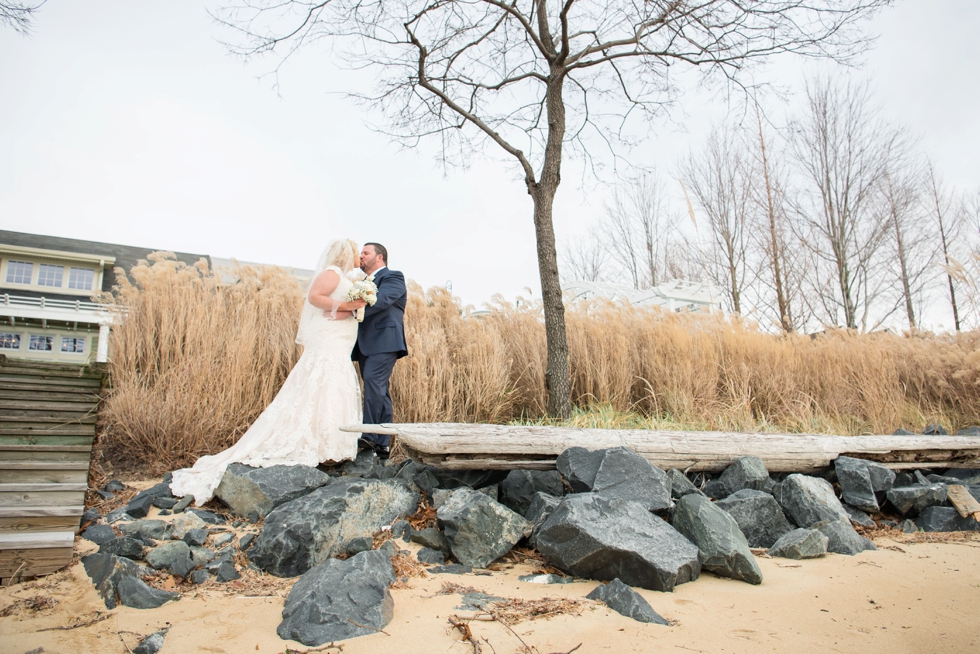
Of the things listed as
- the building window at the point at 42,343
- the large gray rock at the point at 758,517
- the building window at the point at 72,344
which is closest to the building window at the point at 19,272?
the building window at the point at 42,343

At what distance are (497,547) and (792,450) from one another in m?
2.18

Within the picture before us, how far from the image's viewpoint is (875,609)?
190 centimetres

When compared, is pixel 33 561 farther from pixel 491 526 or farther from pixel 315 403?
pixel 491 526

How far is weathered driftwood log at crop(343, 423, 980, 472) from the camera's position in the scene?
110 inches

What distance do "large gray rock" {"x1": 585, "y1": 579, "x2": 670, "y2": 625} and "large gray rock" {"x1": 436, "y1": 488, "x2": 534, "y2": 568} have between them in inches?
20.0

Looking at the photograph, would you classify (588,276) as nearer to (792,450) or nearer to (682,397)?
(682,397)

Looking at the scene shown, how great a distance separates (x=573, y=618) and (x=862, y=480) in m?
2.52

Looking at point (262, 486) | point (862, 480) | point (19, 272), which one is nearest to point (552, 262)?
point (862, 480)

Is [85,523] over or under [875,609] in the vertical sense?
over

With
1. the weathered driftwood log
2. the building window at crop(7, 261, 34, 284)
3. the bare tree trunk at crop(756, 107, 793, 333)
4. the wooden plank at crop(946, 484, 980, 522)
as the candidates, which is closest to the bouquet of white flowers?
the weathered driftwood log

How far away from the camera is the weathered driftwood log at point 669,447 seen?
2787 millimetres

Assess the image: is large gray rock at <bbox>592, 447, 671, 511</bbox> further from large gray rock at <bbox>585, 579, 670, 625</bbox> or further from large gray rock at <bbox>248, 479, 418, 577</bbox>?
large gray rock at <bbox>248, 479, 418, 577</bbox>

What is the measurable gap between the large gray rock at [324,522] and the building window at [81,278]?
16.3 meters

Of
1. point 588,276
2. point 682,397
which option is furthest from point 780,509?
point 588,276
